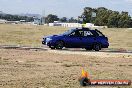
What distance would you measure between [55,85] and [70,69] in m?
4.32

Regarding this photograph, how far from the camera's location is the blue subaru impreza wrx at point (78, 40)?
92.4ft

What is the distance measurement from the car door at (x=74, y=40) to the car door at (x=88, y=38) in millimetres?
301

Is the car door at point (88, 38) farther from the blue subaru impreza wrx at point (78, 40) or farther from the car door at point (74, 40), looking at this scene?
the car door at point (74, 40)

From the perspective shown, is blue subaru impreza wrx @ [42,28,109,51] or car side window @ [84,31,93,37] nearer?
blue subaru impreza wrx @ [42,28,109,51]

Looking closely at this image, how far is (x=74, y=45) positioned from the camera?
28.7 meters

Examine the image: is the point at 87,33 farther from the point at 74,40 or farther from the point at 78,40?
the point at 74,40

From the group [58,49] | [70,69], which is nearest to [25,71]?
[70,69]

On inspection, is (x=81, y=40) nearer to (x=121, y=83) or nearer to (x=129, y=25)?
(x=121, y=83)

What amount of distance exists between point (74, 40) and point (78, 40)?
0.92ft

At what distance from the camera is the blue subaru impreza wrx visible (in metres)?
28.2

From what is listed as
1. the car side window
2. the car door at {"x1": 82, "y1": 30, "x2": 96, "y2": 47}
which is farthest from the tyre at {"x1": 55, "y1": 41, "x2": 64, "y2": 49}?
the car side window

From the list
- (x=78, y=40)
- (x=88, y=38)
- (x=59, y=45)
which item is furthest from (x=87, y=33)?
(x=59, y=45)

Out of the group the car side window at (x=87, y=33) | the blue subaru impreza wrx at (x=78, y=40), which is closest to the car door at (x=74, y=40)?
the blue subaru impreza wrx at (x=78, y=40)

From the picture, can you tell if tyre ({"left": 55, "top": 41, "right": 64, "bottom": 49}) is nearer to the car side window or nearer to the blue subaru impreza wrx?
the blue subaru impreza wrx
